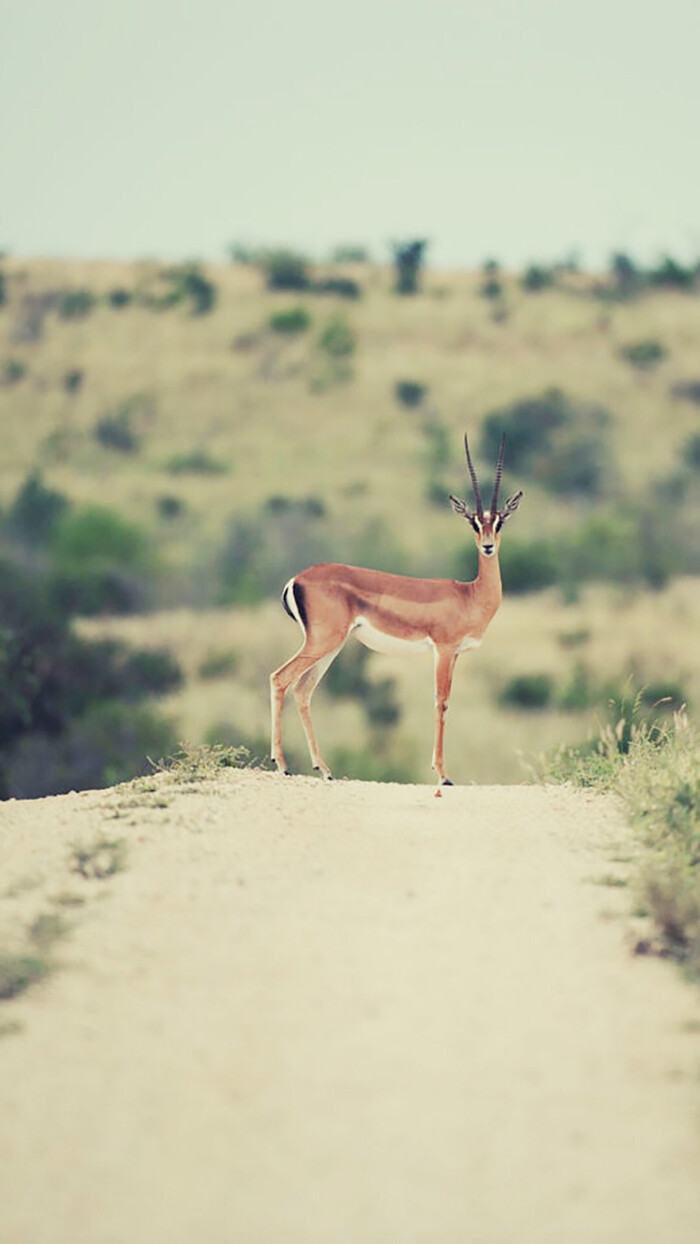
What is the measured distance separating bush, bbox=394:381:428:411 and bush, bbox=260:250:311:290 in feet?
32.7

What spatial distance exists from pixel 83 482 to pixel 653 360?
22054 mm

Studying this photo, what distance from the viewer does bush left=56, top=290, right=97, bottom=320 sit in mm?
62781

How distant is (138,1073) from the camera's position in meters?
5.98

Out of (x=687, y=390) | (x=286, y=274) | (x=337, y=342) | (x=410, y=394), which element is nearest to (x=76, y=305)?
(x=286, y=274)

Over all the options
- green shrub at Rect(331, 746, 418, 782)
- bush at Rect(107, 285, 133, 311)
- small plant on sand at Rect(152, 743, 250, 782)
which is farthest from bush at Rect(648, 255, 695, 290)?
small plant on sand at Rect(152, 743, 250, 782)

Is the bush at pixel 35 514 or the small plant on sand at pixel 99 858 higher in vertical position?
the bush at pixel 35 514

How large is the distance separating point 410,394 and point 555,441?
5772 mm

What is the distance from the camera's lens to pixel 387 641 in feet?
34.7

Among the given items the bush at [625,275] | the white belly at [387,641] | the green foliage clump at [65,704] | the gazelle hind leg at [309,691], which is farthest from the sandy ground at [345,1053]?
the bush at [625,275]

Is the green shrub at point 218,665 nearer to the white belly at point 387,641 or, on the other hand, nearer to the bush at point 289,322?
the white belly at point 387,641

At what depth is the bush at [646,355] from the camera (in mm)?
60531

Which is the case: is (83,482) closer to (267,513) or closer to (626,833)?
(267,513)

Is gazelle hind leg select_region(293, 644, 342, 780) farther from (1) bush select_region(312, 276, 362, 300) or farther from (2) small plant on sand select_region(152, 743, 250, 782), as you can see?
(1) bush select_region(312, 276, 362, 300)

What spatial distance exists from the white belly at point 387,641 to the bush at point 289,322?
5171 centimetres
